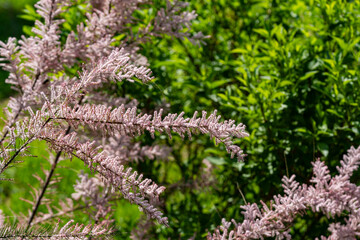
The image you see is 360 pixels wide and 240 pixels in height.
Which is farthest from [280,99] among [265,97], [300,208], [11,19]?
[11,19]

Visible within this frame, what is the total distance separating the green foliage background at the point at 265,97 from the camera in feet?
7.77

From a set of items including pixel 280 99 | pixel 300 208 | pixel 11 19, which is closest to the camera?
pixel 300 208

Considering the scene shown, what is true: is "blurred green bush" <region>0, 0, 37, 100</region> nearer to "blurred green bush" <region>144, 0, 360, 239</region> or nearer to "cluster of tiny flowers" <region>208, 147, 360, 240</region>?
"blurred green bush" <region>144, 0, 360, 239</region>

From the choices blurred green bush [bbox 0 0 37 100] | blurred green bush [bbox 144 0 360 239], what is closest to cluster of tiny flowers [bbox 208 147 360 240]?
blurred green bush [bbox 144 0 360 239]

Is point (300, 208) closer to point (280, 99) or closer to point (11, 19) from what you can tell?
point (280, 99)

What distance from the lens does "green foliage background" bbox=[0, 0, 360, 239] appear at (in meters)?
2.37

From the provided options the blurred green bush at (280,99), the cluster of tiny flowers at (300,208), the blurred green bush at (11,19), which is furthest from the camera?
the blurred green bush at (11,19)

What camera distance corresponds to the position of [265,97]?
7.85 ft

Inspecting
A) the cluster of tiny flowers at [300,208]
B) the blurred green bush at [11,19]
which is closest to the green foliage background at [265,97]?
the cluster of tiny flowers at [300,208]

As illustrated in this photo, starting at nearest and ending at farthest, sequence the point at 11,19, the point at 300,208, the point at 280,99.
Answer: the point at 300,208
the point at 280,99
the point at 11,19

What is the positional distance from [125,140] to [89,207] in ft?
1.45

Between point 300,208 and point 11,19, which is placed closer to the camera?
point 300,208

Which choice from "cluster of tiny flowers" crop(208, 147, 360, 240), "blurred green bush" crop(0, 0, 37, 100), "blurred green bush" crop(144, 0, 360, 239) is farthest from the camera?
"blurred green bush" crop(0, 0, 37, 100)

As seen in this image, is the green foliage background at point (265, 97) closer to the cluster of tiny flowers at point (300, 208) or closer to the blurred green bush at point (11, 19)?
the cluster of tiny flowers at point (300, 208)
